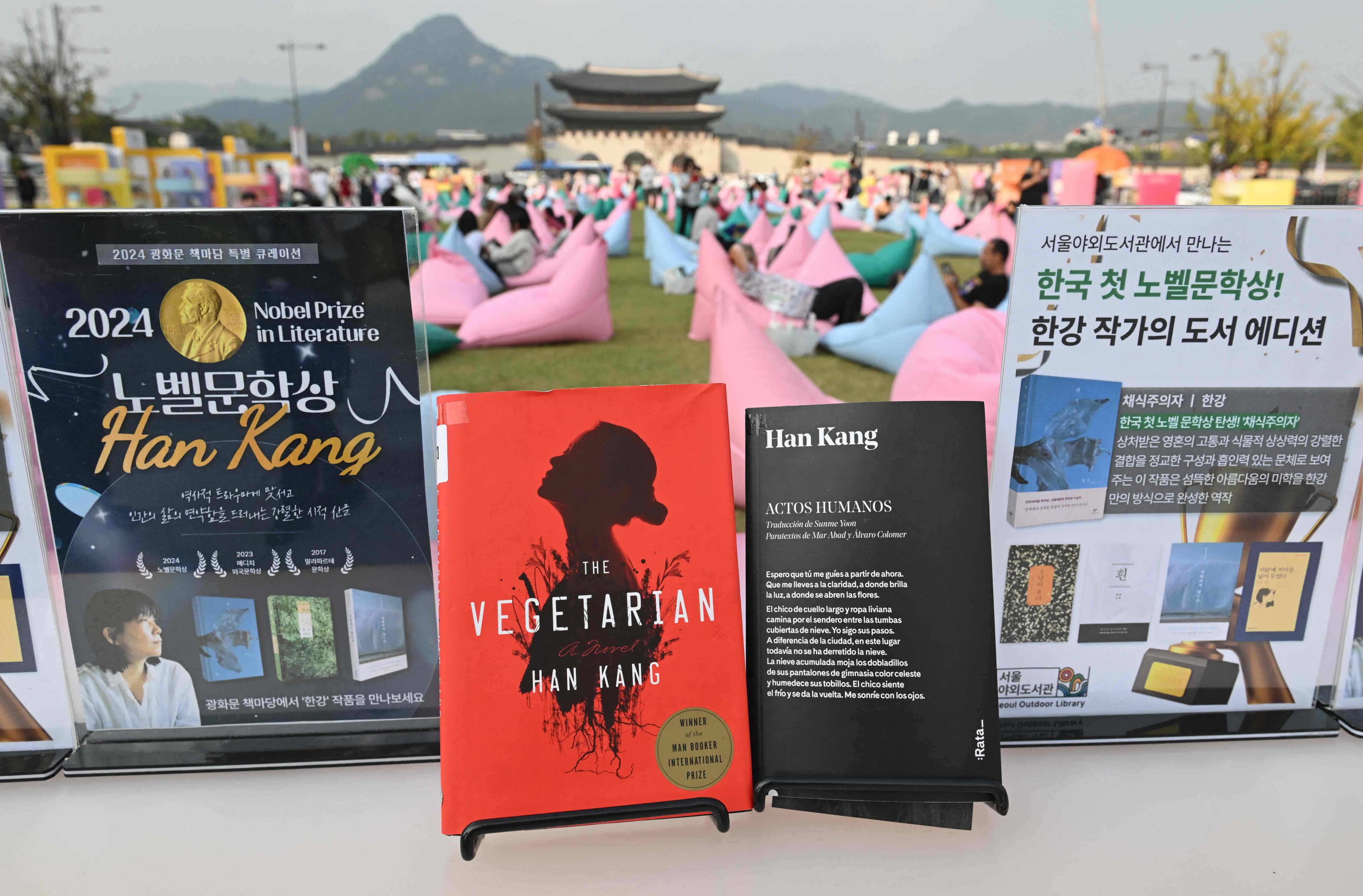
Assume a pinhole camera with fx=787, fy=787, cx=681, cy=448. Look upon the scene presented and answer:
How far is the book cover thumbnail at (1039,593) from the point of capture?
929mm

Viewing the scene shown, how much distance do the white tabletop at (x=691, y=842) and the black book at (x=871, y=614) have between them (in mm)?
53

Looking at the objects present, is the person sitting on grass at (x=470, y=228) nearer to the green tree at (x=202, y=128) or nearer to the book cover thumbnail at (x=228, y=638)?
the book cover thumbnail at (x=228, y=638)

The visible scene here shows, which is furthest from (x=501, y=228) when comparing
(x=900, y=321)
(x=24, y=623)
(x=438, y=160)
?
(x=438, y=160)

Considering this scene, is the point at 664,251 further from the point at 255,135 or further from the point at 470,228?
the point at 255,135

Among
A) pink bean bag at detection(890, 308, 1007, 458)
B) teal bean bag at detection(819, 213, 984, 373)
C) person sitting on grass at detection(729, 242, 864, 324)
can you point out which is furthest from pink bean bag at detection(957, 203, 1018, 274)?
pink bean bag at detection(890, 308, 1007, 458)

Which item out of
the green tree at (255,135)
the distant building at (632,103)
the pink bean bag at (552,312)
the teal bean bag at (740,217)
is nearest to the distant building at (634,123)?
the distant building at (632,103)

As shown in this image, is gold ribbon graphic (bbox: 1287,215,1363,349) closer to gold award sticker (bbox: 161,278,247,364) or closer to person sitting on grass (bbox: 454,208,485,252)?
gold award sticker (bbox: 161,278,247,364)

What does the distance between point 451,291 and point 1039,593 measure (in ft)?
15.4

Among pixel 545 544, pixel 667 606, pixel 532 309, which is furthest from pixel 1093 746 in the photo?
pixel 532 309

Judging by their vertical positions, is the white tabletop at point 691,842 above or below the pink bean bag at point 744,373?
below

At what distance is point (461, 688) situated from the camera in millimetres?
771

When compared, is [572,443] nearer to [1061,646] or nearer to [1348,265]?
[1061,646]

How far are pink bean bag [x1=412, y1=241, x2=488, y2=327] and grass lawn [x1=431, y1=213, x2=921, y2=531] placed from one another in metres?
0.41

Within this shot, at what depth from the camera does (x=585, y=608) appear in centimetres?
79
